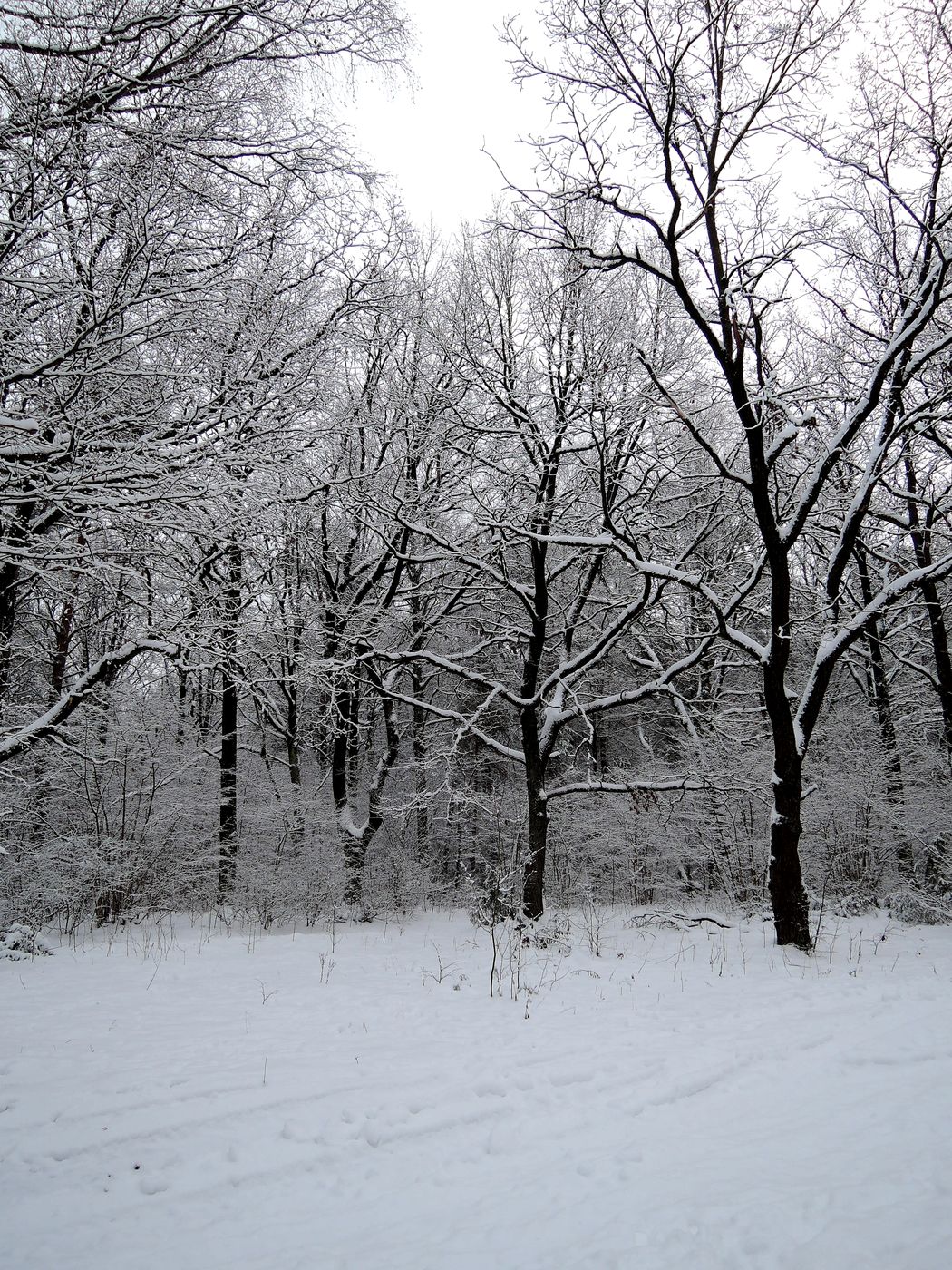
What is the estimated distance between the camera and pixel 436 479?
14273 millimetres

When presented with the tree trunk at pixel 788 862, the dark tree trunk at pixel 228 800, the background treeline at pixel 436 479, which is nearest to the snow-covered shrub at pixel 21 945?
the background treeline at pixel 436 479

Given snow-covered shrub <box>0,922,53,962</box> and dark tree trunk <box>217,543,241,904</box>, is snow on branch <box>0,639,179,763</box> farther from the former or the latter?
dark tree trunk <box>217,543,241,904</box>

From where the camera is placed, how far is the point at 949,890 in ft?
40.7

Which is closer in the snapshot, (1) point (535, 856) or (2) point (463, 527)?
(1) point (535, 856)

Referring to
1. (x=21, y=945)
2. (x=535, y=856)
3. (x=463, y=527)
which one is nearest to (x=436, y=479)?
(x=463, y=527)

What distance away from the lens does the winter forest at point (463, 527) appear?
5.02m

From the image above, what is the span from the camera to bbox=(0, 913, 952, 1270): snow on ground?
9.26 ft

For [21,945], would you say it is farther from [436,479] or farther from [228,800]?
[436,479]

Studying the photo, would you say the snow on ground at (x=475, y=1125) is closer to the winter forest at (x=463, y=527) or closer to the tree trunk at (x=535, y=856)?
the winter forest at (x=463, y=527)

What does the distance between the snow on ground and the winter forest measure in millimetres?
76

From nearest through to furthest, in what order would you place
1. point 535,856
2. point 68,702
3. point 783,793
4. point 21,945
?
point 68,702
point 21,945
point 783,793
point 535,856

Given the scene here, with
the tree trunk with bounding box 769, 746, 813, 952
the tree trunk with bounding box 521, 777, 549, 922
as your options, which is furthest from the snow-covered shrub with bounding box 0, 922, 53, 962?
the tree trunk with bounding box 769, 746, 813, 952

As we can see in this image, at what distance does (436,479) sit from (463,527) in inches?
86.3

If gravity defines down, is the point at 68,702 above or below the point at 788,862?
above
